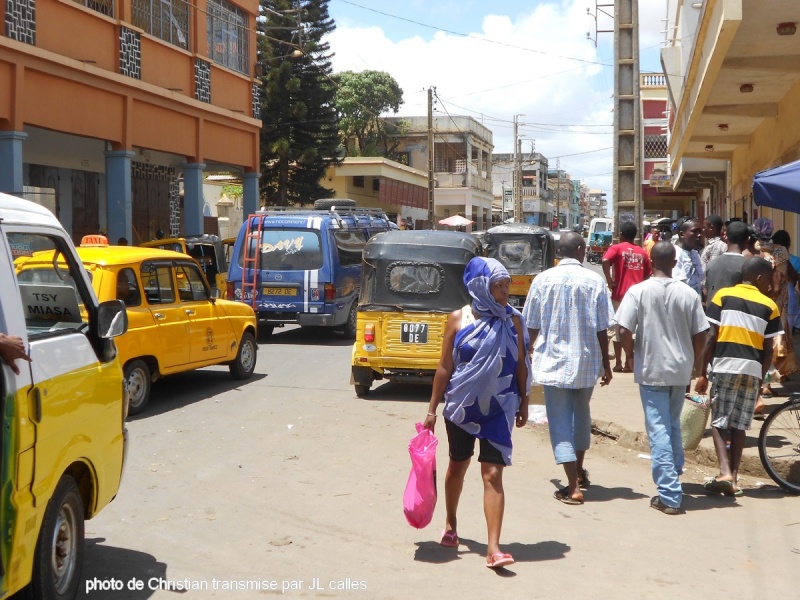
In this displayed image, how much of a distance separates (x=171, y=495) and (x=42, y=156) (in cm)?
1770

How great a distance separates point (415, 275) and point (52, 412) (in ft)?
24.2

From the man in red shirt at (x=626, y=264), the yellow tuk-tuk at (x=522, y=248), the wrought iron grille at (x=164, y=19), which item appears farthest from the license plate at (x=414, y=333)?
the wrought iron grille at (x=164, y=19)

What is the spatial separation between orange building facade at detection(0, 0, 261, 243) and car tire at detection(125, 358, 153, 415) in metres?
8.02

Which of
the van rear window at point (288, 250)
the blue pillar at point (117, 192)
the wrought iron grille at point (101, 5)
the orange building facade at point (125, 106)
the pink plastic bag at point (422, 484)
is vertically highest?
the wrought iron grille at point (101, 5)

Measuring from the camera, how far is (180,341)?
10648 millimetres

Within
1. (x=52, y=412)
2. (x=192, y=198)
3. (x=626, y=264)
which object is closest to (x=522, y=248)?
(x=626, y=264)

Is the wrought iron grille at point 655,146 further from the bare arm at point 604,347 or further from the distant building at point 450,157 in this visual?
the bare arm at point 604,347

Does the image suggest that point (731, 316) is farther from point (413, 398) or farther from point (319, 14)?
point (319, 14)

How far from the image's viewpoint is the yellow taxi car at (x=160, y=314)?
31.9 feet

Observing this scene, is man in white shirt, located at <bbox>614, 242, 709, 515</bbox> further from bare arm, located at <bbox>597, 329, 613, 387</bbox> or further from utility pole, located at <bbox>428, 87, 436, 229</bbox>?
utility pole, located at <bbox>428, 87, 436, 229</bbox>

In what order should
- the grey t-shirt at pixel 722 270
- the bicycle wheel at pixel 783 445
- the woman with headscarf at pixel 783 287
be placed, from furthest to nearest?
the woman with headscarf at pixel 783 287 → the grey t-shirt at pixel 722 270 → the bicycle wheel at pixel 783 445

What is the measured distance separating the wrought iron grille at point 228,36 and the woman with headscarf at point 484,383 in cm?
2121

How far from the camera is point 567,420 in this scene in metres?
6.69

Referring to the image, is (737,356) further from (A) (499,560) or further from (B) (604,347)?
(A) (499,560)
